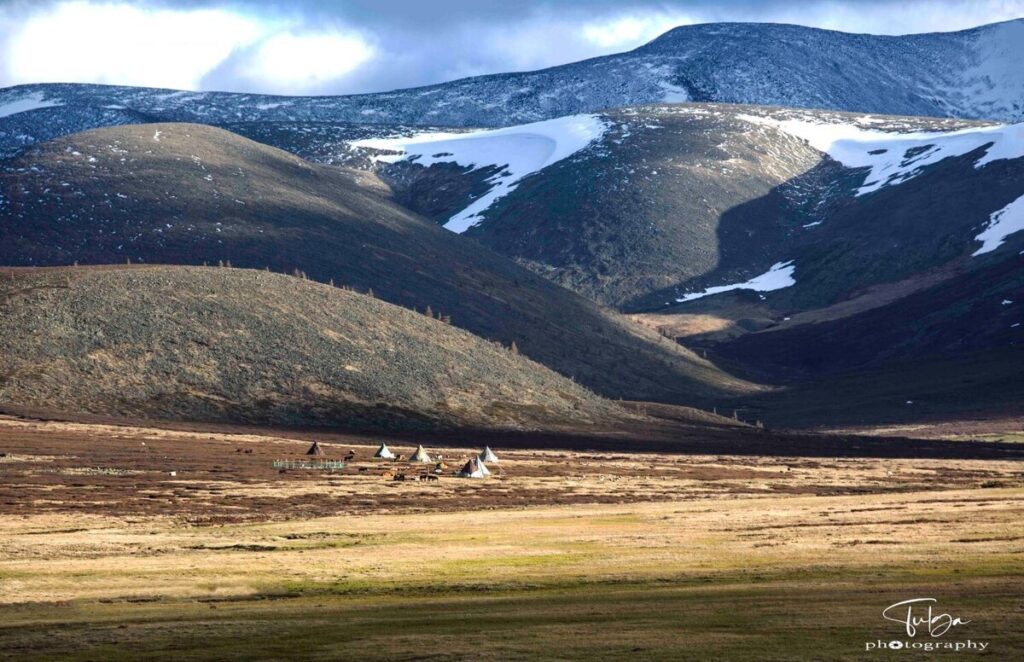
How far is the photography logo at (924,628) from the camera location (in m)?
30.8

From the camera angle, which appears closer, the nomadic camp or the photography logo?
the photography logo

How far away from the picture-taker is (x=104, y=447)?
10269 centimetres

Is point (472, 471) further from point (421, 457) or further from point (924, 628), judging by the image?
point (924, 628)

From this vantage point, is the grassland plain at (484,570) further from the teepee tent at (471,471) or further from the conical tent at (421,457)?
the conical tent at (421,457)

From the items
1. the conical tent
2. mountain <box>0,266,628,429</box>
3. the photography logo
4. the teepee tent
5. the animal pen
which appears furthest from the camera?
mountain <box>0,266,628,429</box>

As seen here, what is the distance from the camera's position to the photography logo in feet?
101

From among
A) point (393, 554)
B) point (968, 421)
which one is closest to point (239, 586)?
point (393, 554)

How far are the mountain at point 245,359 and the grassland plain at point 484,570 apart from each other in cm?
3903

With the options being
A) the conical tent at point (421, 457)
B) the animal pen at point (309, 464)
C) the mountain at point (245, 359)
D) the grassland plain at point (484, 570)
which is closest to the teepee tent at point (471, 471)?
the grassland plain at point (484, 570)

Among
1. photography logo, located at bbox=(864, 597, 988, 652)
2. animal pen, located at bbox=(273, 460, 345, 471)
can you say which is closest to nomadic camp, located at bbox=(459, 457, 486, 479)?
animal pen, located at bbox=(273, 460, 345, 471)

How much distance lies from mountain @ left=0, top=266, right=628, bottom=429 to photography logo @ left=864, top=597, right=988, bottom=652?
9680 cm

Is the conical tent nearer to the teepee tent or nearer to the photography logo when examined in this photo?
the teepee tent

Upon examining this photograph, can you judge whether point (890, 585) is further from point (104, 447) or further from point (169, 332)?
point (169, 332)

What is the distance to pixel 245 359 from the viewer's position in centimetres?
13838
